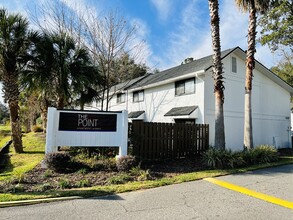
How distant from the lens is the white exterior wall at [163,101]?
563 inches

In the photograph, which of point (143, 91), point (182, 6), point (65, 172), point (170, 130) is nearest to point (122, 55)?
point (143, 91)

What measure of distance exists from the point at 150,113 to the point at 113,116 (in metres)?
9.44

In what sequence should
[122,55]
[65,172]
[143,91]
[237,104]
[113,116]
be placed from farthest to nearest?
1. [143,91]
2. [122,55]
3. [237,104]
4. [113,116]
5. [65,172]

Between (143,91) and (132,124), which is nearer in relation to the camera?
(132,124)

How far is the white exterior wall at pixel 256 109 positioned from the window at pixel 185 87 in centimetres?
108

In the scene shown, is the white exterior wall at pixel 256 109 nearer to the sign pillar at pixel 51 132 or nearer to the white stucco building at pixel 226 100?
the white stucco building at pixel 226 100

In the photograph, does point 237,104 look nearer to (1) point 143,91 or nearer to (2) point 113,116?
(1) point 143,91

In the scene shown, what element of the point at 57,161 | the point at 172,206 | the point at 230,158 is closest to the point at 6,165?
the point at 57,161

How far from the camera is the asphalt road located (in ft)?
15.0

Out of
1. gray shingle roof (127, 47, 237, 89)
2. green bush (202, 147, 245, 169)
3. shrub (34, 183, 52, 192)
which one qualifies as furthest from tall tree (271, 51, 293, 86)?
shrub (34, 183, 52, 192)

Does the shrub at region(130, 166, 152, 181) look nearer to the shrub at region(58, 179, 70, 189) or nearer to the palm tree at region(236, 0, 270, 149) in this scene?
the shrub at region(58, 179, 70, 189)

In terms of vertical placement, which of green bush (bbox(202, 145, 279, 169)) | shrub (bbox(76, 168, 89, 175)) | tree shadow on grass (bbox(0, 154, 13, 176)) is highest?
green bush (bbox(202, 145, 279, 169))

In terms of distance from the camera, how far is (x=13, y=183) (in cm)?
641

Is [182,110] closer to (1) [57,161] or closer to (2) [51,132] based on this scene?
(2) [51,132]
